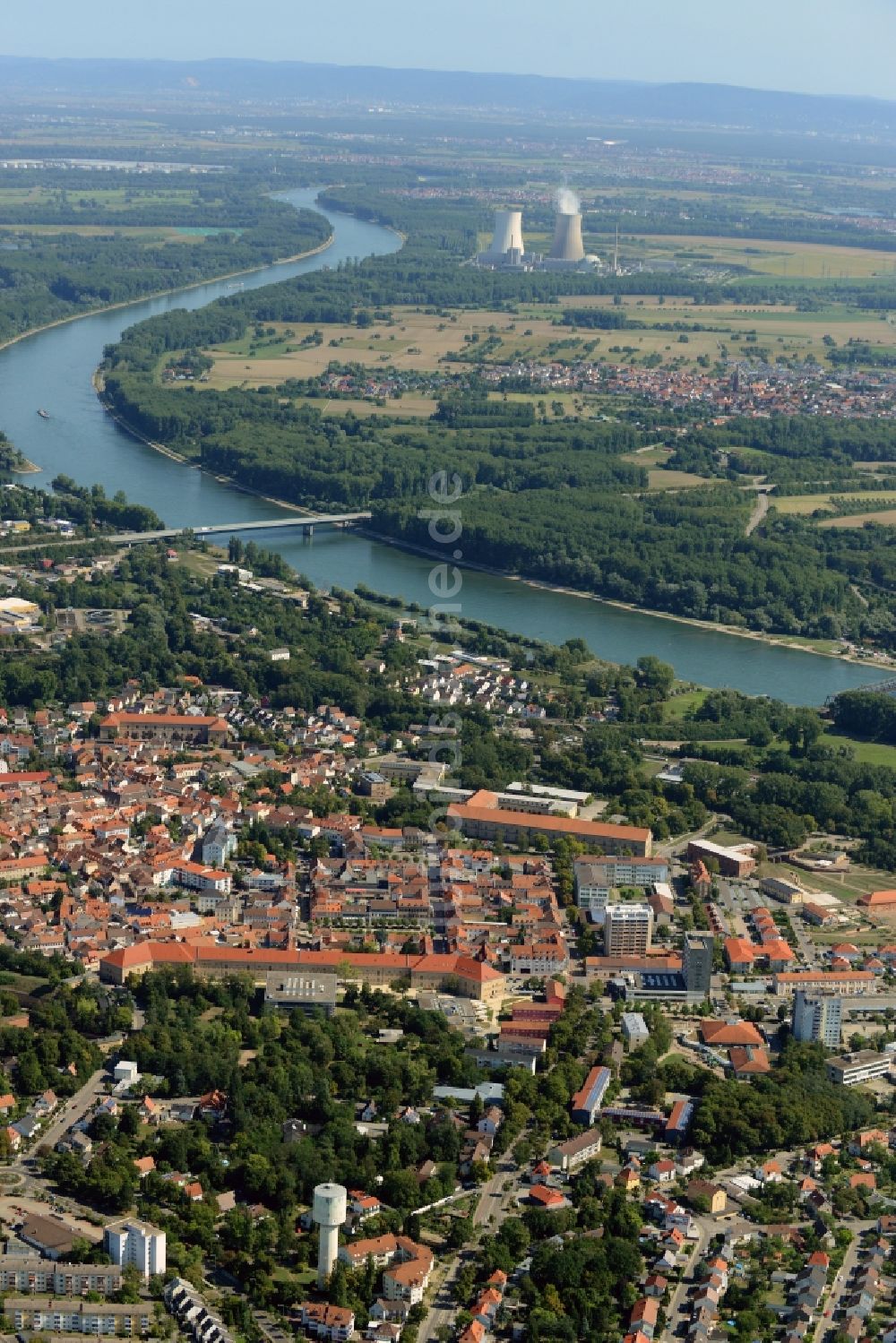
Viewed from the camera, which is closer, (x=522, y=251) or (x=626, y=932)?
(x=626, y=932)

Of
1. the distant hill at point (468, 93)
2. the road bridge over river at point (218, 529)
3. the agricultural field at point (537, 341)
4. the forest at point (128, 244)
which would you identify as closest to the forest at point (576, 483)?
the road bridge over river at point (218, 529)

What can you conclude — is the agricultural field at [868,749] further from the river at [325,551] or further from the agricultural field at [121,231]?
the agricultural field at [121,231]

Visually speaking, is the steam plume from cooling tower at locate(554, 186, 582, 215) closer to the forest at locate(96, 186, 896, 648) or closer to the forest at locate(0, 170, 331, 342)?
the forest at locate(0, 170, 331, 342)

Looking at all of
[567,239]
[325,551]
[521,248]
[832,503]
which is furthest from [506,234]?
[325,551]

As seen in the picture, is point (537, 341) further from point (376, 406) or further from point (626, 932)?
point (626, 932)

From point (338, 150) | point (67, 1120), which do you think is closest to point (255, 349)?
point (67, 1120)
